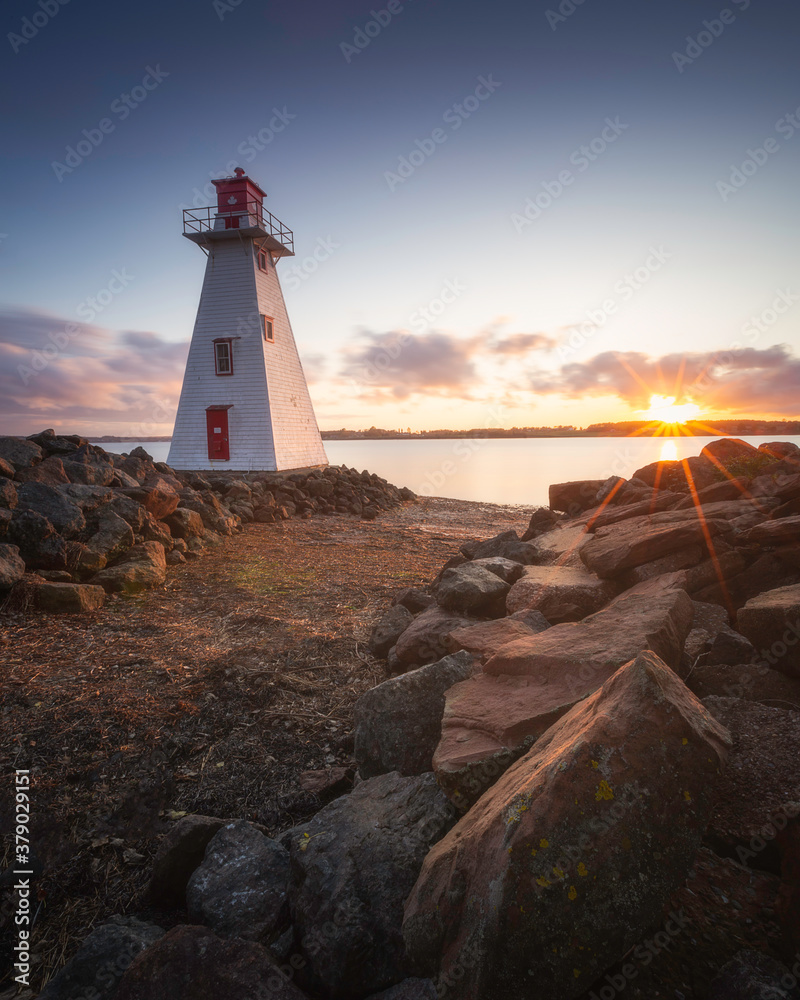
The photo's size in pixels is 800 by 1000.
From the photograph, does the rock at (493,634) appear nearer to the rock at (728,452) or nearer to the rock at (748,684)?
the rock at (748,684)

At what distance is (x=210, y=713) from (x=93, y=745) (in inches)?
41.2

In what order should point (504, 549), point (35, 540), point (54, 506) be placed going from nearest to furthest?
point (35, 540), point (504, 549), point (54, 506)

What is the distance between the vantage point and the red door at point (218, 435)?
80.8 ft

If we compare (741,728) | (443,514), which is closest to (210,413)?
(443,514)

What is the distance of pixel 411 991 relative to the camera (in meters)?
2.26

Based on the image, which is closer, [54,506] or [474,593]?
[474,593]

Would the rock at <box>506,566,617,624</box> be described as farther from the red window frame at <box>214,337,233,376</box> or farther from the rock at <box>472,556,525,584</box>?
the red window frame at <box>214,337,233,376</box>

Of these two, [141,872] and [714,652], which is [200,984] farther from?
[714,652]

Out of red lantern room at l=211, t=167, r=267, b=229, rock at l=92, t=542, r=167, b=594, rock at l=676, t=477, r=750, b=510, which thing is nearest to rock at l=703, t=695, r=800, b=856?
rock at l=676, t=477, r=750, b=510

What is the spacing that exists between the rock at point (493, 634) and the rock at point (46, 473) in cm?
973

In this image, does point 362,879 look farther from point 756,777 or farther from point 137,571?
point 137,571

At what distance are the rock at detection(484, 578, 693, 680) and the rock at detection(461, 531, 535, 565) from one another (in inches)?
148

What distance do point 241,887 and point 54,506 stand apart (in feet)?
28.4

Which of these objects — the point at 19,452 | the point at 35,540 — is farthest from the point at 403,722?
the point at 19,452
